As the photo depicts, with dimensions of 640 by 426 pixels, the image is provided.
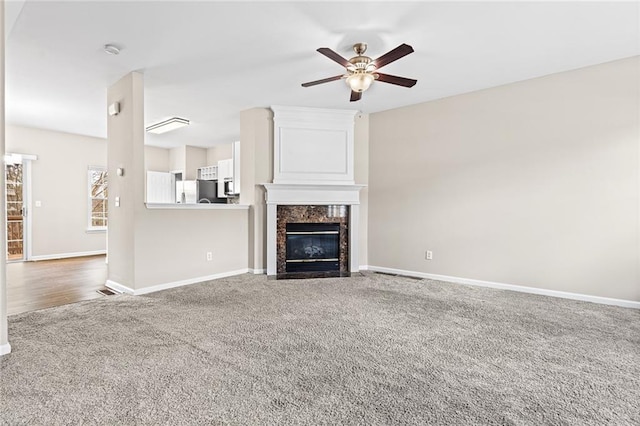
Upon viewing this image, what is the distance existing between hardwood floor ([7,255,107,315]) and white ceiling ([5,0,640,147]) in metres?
2.50

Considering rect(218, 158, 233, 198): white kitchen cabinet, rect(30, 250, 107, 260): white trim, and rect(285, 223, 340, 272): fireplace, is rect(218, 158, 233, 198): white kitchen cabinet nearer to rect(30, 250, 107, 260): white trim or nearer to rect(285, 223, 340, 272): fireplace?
rect(30, 250, 107, 260): white trim

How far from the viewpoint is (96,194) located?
7109 millimetres

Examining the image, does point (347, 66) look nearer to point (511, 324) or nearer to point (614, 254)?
point (511, 324)

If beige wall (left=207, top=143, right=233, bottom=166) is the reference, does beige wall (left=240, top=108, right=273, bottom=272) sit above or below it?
below

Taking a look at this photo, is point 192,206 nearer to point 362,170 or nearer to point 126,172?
point 126,172

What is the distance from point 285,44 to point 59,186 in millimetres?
5931

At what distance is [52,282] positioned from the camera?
4.42 meters

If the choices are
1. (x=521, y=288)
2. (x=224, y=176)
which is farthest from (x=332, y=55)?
(x=224, y=176)

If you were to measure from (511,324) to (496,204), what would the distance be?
1.81 metres

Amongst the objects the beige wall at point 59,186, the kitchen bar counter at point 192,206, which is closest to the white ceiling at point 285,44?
the kitchen bar counter at point 192,206

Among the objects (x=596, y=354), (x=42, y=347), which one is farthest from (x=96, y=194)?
(x=596, y=354)

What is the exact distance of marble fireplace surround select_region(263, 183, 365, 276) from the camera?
498 cm

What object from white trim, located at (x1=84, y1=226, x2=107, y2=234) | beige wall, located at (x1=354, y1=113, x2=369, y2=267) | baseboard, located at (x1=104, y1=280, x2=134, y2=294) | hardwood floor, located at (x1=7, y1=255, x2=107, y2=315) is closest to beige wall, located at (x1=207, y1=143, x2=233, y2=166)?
white trim, located at (x1=84, y1=226, x2=107, y2=234)

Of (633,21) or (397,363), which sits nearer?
(397,363)
